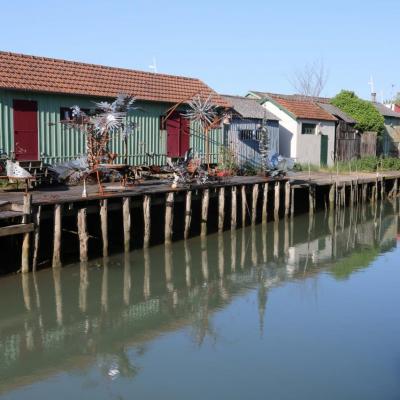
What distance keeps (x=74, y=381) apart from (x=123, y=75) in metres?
14.9

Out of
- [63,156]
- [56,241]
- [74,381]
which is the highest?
[63,156]

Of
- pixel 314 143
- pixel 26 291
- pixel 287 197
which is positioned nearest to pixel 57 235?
pixel 26 291

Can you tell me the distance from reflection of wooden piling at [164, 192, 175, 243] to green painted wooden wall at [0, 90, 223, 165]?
9.82 ft

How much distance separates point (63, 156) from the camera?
719 inches

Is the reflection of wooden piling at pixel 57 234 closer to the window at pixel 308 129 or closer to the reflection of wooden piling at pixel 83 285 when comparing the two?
the reflection of wooden piling at pixel 83 285

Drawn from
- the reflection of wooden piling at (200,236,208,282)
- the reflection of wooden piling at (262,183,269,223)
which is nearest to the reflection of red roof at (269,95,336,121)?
the reflection of wooden piling at (262,183,269,223)

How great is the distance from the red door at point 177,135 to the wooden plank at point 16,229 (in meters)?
10.2

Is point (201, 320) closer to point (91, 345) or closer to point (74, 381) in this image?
point (91, 345)

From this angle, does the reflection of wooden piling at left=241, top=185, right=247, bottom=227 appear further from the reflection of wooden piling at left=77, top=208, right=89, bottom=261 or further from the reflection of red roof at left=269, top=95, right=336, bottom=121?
the reflection of red roof at left=269, top=95, right=336, bottom=121

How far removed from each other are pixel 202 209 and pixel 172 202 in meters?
1.66

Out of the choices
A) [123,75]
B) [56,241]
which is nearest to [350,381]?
[56,241]

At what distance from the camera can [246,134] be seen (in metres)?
25.7

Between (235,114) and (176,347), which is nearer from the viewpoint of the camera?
(176,347)

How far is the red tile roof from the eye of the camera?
17469 millimetres
